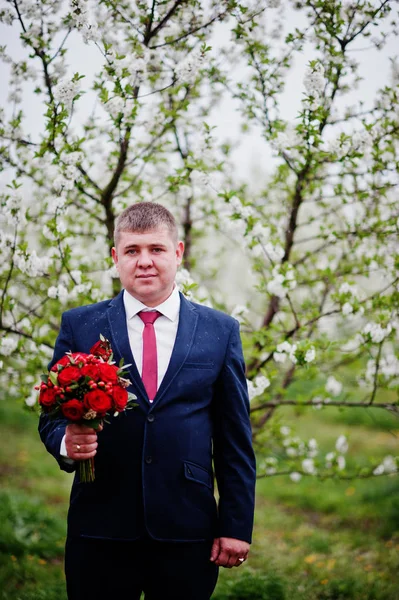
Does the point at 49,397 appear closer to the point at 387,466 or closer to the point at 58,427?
the point at 58,427

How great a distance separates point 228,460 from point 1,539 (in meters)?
2.81

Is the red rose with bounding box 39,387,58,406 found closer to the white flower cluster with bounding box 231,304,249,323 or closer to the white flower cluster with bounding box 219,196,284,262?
the white flower cluster with bounding box 231,304,249,323

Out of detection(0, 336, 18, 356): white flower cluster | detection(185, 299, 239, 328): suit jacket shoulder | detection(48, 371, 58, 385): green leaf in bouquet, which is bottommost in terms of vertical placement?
detection(48, 371, 58, 385): green leaf in bouquet

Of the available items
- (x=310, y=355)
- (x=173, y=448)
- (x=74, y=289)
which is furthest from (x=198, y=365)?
(x=74, y=289)

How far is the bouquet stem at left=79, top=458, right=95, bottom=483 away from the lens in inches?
77.0

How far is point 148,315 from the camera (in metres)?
2.25

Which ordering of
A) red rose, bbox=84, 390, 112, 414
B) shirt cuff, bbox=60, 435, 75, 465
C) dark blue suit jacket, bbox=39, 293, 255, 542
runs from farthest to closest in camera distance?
dark blue suit jacket, bbox=39, 293, 255, 542
shirt cuff, bbox=60, 435, 75, 465
red rose, bbox=84, 390, 112, 414

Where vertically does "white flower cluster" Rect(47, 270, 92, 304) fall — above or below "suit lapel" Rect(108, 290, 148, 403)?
above

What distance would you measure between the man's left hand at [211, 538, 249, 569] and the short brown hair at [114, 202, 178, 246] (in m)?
1.34

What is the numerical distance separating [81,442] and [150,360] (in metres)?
0.45

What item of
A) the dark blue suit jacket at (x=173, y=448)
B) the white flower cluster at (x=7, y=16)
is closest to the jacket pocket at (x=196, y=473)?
the dark blue suit jacket at (x=173, y=448)

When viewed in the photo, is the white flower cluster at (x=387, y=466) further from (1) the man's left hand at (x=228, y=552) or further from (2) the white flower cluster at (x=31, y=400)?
(2) the white flower cluster at (x=31, y=400)

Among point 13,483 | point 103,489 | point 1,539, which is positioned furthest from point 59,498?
point 103,489

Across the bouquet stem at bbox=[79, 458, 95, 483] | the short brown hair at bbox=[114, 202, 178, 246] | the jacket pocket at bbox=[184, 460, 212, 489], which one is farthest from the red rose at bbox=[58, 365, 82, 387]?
the short brown hair at bbox=[114, 202, 178, 246]
